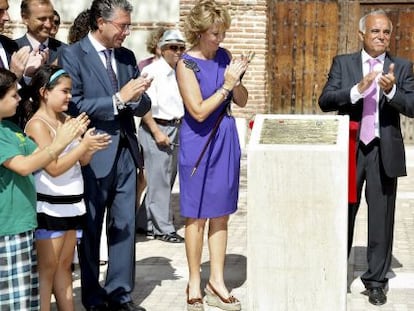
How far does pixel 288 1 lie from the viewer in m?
14.8

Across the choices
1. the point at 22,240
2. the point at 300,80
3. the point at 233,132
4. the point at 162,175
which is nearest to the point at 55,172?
the point at 22,240

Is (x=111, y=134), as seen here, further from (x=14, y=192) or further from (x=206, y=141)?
(x=14, y=192)

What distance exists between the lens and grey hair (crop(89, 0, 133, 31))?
20.2 ft

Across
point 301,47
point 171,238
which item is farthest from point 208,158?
point 301,47

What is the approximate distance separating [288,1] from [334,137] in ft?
29.9

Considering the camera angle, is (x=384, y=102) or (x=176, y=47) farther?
(x=176, y=47)

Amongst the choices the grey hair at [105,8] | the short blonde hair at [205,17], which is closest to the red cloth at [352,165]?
the short blonde hair at [205,17]

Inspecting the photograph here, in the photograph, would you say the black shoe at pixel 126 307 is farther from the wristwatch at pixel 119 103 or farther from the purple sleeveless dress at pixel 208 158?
the wristwatch at pixel 119 103

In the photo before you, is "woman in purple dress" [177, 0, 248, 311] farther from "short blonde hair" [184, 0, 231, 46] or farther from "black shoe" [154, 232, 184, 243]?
"black shoe" [154, 232, 184, 243]

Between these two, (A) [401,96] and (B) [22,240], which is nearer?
(B) [22,240]

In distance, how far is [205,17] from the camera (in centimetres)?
631

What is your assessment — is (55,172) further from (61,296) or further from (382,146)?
(382,146)

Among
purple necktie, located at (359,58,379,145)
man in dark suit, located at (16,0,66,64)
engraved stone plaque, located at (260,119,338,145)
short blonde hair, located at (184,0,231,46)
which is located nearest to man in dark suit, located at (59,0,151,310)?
short blonde hair, located at (184,0,231,46)

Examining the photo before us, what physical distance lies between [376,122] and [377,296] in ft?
4.07
